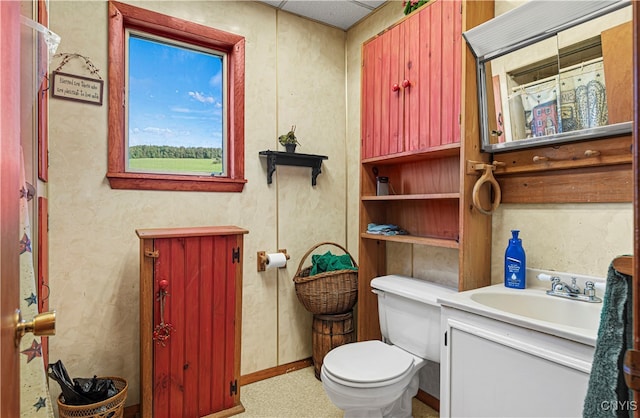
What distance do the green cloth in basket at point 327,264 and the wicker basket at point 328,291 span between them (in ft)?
0.26

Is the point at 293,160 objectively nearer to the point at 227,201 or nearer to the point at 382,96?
the point at 227,201

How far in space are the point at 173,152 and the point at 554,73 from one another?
220 cm

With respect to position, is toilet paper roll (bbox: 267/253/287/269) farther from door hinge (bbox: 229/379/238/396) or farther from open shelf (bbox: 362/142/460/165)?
open shelf (bbox: 362/142/460/165)

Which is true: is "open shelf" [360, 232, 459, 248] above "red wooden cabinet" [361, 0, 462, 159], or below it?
below

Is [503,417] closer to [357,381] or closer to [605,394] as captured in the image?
[357,381]

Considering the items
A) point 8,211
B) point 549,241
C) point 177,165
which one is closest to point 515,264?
point 549,241

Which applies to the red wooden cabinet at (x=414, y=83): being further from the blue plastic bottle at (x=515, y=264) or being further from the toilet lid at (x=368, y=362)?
the toilet lid at (x=368, y=362)

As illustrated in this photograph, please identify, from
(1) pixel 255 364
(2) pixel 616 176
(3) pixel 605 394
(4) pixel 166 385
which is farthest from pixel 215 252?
(2) pixel 616 176

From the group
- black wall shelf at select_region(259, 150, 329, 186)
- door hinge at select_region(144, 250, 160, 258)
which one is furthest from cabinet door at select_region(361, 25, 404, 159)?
door hinge at select_region(144, 250, 160, 258)

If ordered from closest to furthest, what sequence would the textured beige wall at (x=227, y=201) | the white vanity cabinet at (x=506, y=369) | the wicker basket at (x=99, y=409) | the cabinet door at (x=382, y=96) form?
the white vanity cabinet at (x=506, y=369) → the wicker basket at (x=99, y=409) → the textured beige wall at (x=227, y=201) → the cabinet door at (x=382, y=96)

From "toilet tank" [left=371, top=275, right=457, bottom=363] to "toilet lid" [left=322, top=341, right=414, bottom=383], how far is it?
0.08 metres

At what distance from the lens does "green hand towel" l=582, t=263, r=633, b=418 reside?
0.58 m

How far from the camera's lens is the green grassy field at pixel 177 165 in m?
2.25

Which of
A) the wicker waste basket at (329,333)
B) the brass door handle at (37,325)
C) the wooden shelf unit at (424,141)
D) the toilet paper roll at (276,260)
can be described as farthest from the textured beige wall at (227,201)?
the brass door handle at (37,325)
